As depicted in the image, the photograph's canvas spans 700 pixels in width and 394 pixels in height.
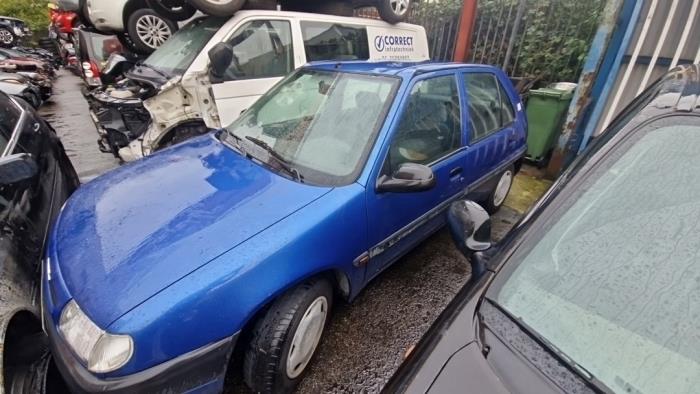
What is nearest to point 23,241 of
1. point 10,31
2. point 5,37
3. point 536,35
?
point 536,35

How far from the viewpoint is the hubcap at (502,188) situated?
361cm

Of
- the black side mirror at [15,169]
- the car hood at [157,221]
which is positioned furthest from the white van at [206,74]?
the black side mirror at [15,169]

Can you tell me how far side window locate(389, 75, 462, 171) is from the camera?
2230 mm

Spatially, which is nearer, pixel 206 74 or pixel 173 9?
pixel 206 74

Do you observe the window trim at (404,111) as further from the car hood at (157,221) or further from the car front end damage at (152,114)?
the car front end damage at (152,114)

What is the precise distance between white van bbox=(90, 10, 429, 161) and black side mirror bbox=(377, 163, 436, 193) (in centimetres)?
249

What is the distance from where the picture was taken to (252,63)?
4035 mm

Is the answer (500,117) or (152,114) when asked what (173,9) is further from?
(500,117)

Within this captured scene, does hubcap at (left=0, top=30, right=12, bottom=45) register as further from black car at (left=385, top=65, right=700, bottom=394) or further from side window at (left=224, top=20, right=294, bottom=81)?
black car at (left=385, top=65, right=700, bottom=394)

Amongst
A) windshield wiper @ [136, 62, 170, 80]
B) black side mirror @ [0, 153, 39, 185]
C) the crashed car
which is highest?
windshield wiper @ [136, 62, 170, 80]

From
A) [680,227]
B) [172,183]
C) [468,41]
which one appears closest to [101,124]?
[172,183]

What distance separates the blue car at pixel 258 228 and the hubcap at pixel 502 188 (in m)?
0.87

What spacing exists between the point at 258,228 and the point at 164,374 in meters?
0.67

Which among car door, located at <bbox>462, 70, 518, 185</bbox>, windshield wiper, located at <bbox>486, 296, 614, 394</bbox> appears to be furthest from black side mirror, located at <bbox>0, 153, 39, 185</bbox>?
car door, located at <bbox>462, 70, 518, 185</bbox>
